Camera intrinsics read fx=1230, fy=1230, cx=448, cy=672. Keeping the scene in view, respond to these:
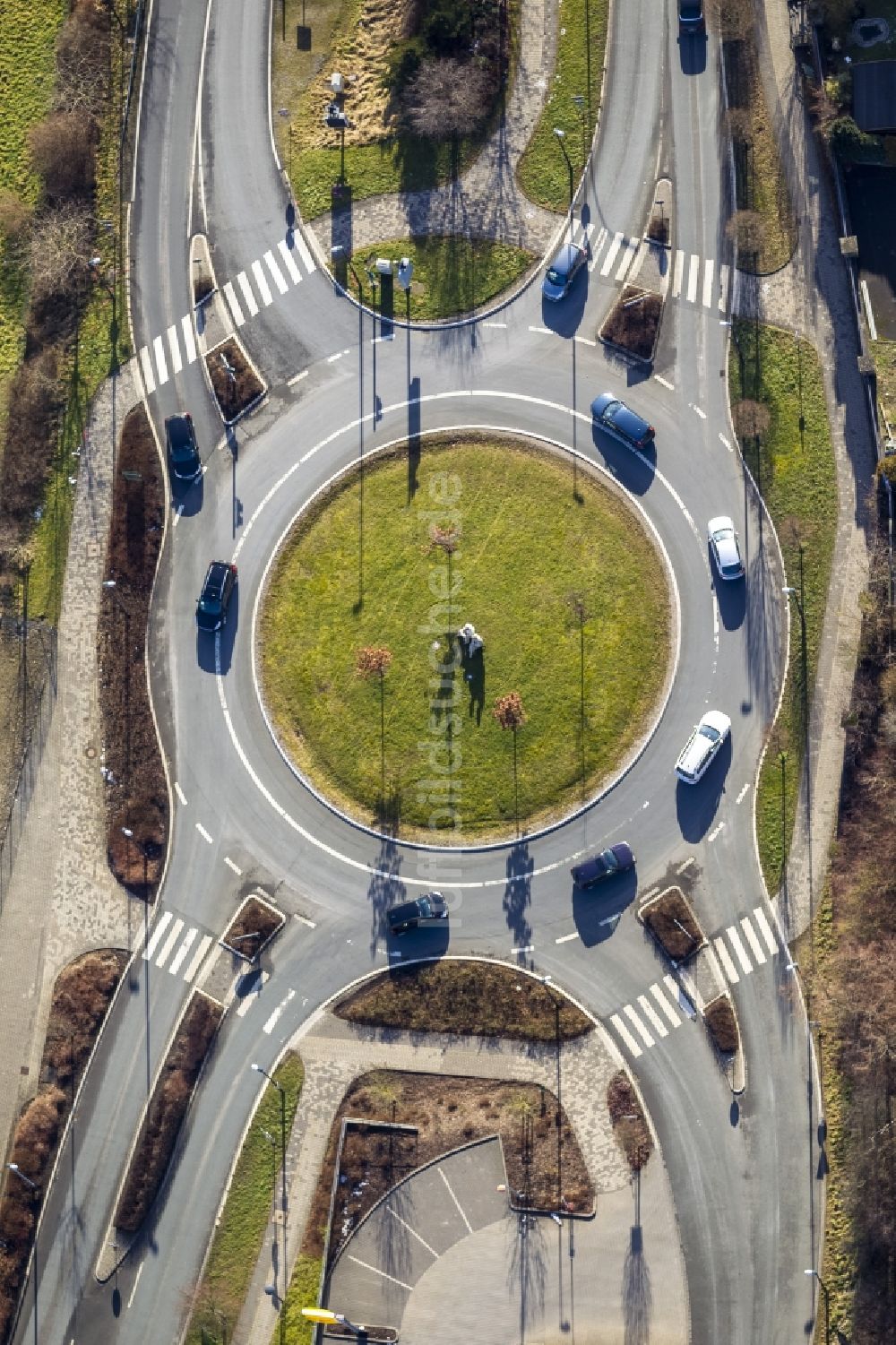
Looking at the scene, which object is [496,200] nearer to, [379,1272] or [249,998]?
[249,998]

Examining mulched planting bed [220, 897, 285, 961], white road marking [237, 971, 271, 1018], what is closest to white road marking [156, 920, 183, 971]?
mulched planting bed [220, 897, 285, 961]

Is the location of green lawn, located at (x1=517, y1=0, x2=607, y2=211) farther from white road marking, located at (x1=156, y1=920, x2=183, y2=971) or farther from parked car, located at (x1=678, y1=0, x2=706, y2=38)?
white road marking, located at (x1=156, y1=920, x2=183, y2=971)

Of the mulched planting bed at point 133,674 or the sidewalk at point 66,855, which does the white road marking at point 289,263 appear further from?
the sidewalk at point 66,855

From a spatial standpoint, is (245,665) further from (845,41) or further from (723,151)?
(845,41)

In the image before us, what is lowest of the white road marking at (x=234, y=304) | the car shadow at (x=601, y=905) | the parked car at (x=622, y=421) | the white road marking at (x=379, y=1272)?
the white road marking at (x=379, y=1272)

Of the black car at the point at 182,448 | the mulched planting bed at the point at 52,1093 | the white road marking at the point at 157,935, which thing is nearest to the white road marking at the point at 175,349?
the black car at the point at 182,448
